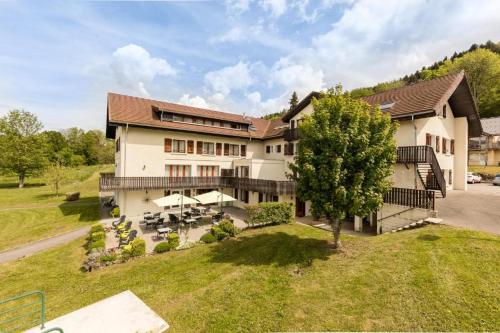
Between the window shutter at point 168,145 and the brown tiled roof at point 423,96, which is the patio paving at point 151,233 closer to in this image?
the window shutter at point 168,145

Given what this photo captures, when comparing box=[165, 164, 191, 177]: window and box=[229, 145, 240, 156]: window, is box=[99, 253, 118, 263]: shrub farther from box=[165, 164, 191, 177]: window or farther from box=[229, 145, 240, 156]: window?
box=[229, 145, 240, 156]: window

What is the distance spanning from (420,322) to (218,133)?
80.9ft

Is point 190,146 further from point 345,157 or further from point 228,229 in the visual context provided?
point 345,157

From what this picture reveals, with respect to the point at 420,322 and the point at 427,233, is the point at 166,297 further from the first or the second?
the point at 427,233

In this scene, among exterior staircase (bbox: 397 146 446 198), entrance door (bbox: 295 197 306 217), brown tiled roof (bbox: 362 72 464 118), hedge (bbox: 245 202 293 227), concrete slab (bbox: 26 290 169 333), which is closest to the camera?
concrete slab (bbox: 26 290 169 333)

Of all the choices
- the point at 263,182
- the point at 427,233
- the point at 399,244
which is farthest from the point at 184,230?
the point at 427,233

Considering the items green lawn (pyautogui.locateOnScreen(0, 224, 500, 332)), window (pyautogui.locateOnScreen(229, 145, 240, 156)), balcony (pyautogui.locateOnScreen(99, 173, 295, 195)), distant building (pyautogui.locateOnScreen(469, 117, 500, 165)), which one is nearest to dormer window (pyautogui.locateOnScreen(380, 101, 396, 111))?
balcony (pyautogui.locateOnScreen(99, 173, 295, 195))

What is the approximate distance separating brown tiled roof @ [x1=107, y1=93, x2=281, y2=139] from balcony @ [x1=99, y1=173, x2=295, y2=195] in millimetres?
5500

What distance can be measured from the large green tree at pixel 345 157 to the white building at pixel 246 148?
5849mm

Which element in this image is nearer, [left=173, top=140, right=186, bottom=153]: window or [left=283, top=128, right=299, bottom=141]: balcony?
[left=283, top=128, right=299, bottom=141]: balcony

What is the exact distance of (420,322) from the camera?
6.25 meters

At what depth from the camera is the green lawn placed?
6.70 meters

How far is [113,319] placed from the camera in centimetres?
804

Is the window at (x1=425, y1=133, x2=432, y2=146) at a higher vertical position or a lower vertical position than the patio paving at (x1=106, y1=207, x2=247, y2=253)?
higher
